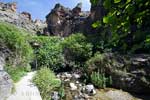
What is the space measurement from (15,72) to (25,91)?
3.04 metres

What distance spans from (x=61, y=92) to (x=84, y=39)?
8.12m

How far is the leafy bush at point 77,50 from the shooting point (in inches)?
861

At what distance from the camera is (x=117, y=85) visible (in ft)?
53.4

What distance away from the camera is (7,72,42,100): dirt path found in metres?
12.8

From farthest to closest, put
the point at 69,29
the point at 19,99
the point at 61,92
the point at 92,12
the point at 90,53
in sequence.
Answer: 1. the point at 69,29
2. the point at 92,12
3. the point at 90,53
4. the point at 61,92
5. the point at 19,99

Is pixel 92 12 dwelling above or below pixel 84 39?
above

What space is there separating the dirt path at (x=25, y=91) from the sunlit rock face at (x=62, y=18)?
2224 cm

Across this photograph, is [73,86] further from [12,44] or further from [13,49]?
[12,44]

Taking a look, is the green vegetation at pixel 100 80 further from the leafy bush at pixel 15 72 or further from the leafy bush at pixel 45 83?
the leafy bush at pixel 15 72

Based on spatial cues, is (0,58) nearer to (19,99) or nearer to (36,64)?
(19,99)

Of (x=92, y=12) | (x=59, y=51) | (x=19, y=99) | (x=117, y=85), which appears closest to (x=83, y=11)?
(x=92, y=12)

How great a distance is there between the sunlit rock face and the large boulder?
831 inches

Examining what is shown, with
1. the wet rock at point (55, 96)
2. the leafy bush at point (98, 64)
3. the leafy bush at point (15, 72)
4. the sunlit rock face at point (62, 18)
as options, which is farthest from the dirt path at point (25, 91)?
the sunlit rock face at point (62, 18)

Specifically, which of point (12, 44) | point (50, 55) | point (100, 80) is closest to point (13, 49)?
point (12, 44)
